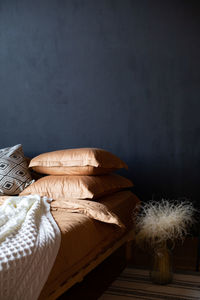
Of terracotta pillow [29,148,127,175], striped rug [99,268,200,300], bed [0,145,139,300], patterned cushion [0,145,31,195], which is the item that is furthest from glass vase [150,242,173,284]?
patterned cushion [0,145,31,195]

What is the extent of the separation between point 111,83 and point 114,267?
5.38ft

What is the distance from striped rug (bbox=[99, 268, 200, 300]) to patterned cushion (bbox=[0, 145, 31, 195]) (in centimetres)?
105

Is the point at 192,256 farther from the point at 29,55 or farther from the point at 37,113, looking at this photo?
the point at 29,55

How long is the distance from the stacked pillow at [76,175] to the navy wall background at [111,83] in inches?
20.7

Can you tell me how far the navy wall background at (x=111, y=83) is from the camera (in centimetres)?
316

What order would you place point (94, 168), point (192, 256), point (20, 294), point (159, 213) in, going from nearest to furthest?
point (20, 294) < point (159, 213) < point (94, 168) < point (192, 256)

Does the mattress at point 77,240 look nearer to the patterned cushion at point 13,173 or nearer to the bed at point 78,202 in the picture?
the bed at point 78,202

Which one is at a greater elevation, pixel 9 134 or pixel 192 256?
pixel 9 134

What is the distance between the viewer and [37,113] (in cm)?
359

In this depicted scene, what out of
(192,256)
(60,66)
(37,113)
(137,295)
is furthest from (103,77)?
(137,295)

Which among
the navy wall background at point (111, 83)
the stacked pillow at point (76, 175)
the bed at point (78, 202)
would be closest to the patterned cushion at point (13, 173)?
the bed at point (78, 202)

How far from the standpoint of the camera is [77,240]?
189 cm

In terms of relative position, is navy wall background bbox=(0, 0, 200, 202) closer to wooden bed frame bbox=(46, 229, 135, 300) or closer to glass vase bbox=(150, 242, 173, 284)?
wooden bed frame bbox=(46, 229, 135, 300)

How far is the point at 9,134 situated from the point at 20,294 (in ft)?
8.28
